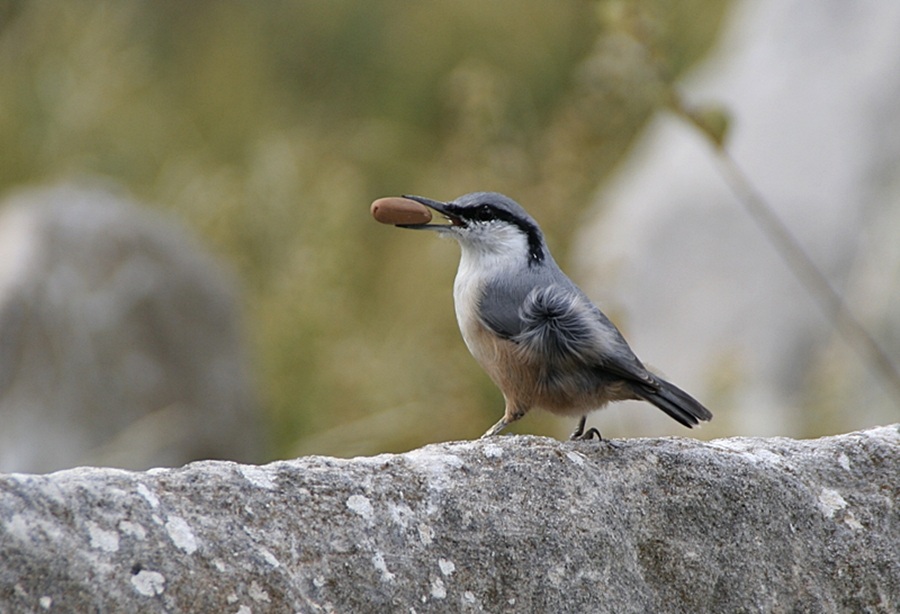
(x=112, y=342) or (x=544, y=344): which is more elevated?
(x=112, y=342)

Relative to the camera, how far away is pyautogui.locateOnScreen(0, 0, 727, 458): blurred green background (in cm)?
681

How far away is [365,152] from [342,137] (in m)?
0.97

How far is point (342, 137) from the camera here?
32.7 feet

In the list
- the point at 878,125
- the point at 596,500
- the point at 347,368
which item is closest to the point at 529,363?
the point at 596,500

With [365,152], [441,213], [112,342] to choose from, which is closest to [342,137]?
[365,152]

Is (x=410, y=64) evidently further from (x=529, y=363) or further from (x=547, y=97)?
(x=529, y=363)

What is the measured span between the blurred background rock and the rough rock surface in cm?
180

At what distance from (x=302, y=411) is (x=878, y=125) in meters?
4.23

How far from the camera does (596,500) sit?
2.62m

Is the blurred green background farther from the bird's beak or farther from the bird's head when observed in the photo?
the bird's beak

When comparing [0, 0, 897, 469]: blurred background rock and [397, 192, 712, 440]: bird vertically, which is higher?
[0, 0, 897, 469]: blurred background rock

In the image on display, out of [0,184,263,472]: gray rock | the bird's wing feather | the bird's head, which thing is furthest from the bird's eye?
[0,184,263,472]: gray rock

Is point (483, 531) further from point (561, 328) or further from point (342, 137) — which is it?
point (342, 137)

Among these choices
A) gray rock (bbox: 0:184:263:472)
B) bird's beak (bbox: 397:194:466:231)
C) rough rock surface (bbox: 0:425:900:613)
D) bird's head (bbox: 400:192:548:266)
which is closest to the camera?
rough rock surface (bbox: 0:425:900:613)
